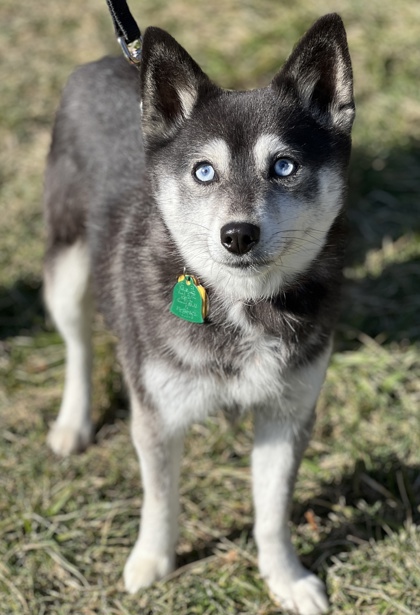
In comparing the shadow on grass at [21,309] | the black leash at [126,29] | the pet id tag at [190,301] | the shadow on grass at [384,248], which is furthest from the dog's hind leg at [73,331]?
the shadow on grass at [384,248]

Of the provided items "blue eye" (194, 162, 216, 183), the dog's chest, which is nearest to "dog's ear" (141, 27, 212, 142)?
"blue eye" (194, 162, 216, 183)

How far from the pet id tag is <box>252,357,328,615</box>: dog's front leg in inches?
18.8

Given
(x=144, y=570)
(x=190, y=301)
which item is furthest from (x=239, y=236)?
(x=144, y=570)

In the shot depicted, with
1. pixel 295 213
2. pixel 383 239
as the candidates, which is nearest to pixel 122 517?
pixel 295 213

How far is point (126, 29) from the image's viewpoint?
11.8ft

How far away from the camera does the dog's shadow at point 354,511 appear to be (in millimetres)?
3980

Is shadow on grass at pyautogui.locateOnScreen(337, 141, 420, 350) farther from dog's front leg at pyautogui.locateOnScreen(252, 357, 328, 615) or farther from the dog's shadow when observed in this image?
dog's front leg at pyautogui.locateOnScreen(252, 357, 328, 615)

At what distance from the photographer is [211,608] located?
3725mm

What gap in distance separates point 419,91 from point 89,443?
4.01m

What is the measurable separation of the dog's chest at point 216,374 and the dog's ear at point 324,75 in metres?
0.83

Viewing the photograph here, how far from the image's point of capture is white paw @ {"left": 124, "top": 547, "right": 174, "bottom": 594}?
3781mm

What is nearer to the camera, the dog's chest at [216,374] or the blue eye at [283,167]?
the blue eye at [283,167]

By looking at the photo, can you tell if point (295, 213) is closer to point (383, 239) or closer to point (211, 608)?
point (211, 608)

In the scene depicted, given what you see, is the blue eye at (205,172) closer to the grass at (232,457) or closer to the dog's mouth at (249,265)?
the dog's mouth at (249,265)
